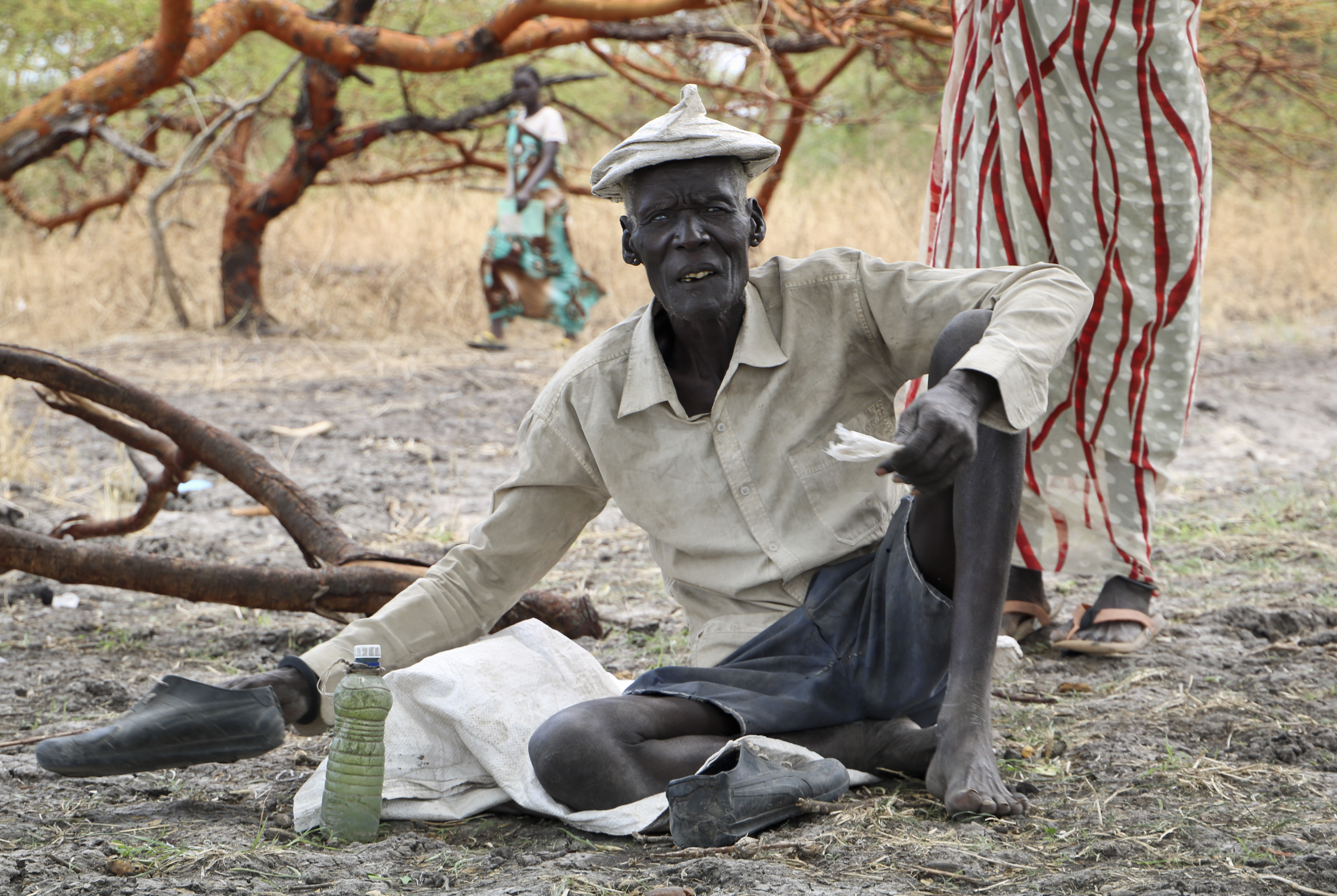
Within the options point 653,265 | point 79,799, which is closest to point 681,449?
point 653,265

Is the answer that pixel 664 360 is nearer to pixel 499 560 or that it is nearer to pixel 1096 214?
pixel 499 560

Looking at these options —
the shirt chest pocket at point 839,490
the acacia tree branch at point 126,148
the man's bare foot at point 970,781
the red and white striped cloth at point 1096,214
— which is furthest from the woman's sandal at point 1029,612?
the acacia tree branch at point 126,148

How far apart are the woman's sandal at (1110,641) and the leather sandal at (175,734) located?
1.90 metres

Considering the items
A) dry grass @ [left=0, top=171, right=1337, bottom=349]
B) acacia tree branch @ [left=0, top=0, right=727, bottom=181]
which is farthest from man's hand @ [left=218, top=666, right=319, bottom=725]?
dry grass @ [left=0, top=171, right=1337, bottom=349]

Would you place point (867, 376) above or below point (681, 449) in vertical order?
above

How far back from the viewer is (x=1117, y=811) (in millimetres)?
1897

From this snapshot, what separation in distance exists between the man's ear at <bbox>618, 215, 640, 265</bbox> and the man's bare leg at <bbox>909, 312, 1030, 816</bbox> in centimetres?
59

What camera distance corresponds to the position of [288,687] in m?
2.09

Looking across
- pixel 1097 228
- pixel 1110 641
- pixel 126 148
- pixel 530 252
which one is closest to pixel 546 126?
pixel 530 252

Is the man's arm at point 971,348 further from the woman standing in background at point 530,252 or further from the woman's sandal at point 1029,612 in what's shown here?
the woman standing in background at point 530,252

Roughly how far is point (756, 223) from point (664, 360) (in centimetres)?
30

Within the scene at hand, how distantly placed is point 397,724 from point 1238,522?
3424 millimetres

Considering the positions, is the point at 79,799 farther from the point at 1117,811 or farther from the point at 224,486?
the point at 224,486

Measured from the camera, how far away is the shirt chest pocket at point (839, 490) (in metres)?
2.17
